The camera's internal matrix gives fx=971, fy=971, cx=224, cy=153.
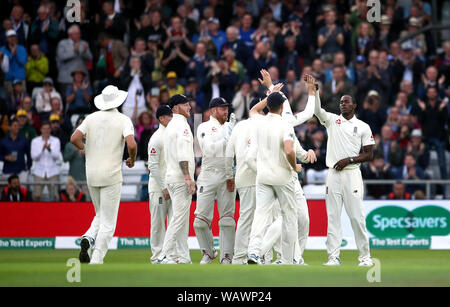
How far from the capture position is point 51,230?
74.6ft

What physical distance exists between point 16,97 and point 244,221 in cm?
1207

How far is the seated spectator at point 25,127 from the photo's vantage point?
24812 mm

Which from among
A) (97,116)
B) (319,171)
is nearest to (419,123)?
(319,171)

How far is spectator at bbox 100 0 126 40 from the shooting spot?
89.6 feet

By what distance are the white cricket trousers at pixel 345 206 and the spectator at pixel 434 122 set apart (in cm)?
924

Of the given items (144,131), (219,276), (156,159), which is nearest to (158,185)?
(156,159)

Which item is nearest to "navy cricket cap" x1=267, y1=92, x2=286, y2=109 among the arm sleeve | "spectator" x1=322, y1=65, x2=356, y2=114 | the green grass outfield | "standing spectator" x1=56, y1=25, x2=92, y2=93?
the green grass outfield

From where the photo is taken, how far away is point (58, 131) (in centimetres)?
2486

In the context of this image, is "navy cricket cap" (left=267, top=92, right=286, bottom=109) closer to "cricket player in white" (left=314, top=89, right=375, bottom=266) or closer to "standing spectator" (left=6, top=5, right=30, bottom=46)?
"cricket player in white" (left=314, top=89, right=375, bottom=266)

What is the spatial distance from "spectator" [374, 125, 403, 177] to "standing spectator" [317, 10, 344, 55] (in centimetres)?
321

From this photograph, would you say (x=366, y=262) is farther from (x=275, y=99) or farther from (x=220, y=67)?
(x=220, y=67)

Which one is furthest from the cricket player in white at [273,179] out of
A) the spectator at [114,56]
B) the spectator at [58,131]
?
the spectator at [114,56]
